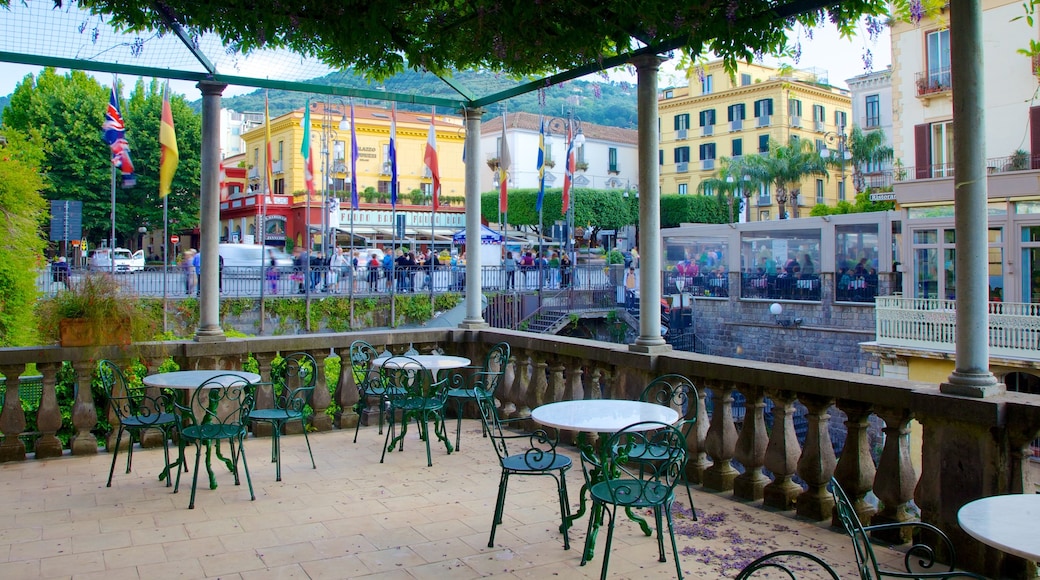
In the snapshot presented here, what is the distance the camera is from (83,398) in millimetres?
5602

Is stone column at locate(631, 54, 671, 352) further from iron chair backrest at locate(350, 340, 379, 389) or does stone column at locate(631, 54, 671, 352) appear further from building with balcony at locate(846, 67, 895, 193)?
building with balcony at locate(846, 67, 895, 193)

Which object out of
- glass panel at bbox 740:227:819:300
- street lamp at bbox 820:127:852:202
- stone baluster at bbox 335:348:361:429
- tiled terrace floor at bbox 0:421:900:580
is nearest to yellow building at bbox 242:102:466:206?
glass panel at bbox 740:227:819:300

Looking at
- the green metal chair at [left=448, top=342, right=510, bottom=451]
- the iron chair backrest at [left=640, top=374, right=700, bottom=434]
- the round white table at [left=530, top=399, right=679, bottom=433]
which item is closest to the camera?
the round white table at [left=530, top=399, right=679, bottom=433]

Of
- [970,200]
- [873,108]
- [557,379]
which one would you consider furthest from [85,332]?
[873,108]

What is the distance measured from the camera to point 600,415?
394 centimetres

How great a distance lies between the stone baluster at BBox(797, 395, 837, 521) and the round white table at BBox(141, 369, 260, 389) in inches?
133

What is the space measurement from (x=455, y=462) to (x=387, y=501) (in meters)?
1.01

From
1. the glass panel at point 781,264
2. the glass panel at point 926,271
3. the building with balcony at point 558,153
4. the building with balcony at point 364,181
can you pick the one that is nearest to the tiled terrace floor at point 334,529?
the glass panel at point 926,271

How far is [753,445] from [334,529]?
2.41 meters

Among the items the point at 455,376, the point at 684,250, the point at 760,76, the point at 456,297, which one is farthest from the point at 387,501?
the point at 760,76

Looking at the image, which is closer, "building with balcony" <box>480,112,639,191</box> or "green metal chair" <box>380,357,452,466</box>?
"green metal chair" <box>380,357,452,466</box>

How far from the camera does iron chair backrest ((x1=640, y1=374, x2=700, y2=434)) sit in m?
4.51

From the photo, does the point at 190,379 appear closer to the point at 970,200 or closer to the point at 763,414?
the point at 763,414

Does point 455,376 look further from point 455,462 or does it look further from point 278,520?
point 278,520
